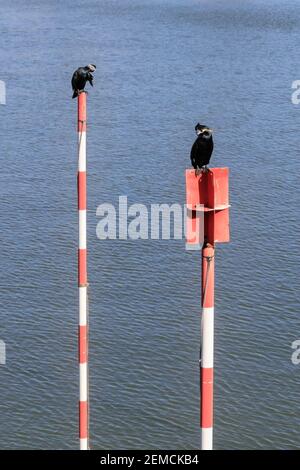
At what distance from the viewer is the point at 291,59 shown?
57625 millimetres

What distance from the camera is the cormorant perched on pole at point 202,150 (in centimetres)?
1264

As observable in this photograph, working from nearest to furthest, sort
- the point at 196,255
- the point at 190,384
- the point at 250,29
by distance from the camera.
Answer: the point at 190,384 < the point at 196,255 < the point at 250,29

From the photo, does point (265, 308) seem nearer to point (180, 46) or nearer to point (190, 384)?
point (190, 384)

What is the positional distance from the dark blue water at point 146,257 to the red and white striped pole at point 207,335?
30.6 ft

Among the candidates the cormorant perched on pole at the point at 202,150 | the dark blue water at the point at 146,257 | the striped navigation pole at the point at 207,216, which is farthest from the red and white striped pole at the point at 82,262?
the striped navigation pole at the point at 207,216

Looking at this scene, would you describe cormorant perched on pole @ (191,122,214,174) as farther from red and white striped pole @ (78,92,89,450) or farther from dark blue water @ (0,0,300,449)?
dark blue water @ (0,0,300,449)

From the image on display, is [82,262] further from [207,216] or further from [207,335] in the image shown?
[207,216]

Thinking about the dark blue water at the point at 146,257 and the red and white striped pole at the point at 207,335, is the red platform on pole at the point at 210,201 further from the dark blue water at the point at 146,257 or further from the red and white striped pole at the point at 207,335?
the dark blue water at the point at 146,257

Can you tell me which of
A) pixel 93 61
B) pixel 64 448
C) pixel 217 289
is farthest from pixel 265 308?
Result: pixel 93 61

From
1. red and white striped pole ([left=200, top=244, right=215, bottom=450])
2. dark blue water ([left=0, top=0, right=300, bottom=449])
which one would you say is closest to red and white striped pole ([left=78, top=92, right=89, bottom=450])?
dark blue water ([left=0, top=0, right=300, bottom=449])

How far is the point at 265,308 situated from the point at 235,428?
231 inches

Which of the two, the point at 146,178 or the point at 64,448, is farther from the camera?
the point at 146,178

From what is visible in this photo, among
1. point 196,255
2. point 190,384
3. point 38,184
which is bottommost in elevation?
point 190,384

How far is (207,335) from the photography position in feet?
43.3
